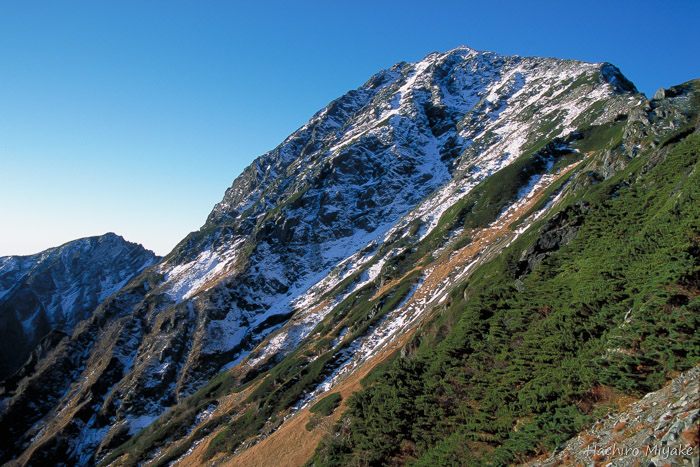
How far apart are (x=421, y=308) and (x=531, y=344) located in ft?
126

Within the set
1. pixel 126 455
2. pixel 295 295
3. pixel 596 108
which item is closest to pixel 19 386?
pixel 126 455

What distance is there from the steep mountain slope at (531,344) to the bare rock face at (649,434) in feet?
3.71

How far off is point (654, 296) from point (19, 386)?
171 meters

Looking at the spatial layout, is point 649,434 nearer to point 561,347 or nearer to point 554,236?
point 561,347

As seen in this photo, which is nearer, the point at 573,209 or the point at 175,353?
the point at 573,209

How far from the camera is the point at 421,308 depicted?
58.6 metres

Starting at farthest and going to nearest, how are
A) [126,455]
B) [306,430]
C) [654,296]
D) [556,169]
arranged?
1. [556,169]
2. [126,455]
3. [306,430]
4. [654,296]

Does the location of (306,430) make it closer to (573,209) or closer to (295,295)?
(573,209)

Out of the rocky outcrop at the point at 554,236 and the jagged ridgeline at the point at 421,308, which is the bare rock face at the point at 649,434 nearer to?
the jagged ridgeline at the point at 421,308

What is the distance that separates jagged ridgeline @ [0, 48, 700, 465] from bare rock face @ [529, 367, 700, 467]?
1277 millimetres

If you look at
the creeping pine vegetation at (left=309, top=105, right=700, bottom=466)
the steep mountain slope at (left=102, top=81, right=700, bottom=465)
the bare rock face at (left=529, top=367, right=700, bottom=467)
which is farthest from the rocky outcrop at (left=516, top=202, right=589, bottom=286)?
the bare rock face at (left=529, top=367, right=700, bottom=467)

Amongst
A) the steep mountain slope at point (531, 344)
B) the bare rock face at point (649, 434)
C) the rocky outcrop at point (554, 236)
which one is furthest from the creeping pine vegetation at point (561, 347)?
the bare rock face at point (649, 434)

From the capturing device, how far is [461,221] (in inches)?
3415

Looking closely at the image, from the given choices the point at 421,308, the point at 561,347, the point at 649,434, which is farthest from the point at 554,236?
the point at 421,308
